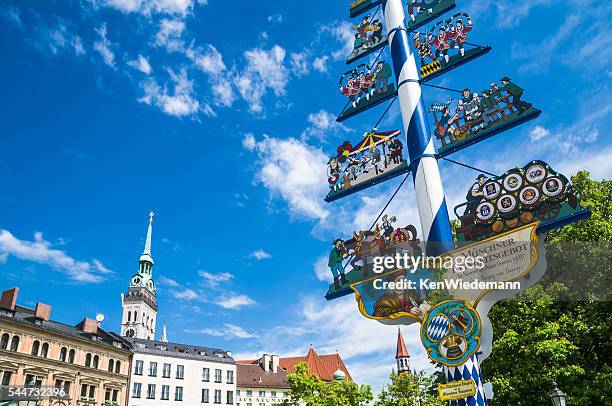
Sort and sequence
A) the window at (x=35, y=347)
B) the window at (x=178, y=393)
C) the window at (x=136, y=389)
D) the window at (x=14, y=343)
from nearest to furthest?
1. the window at (x=14, y=343)
2. the window at (x=35, y=347)
3. the window at (x=136, y=389)
4. the window at (x=178, y=393)

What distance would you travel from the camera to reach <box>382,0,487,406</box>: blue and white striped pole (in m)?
13.1

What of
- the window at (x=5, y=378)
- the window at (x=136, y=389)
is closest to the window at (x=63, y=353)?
the window at (x=5, y=378)

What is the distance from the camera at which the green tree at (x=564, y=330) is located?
60.3ft

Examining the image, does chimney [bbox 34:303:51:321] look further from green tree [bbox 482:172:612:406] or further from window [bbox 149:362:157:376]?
green tree [bbox 482:172:612:406]

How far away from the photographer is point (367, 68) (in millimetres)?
19828

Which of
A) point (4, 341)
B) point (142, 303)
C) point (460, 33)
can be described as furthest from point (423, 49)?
point (142, 303)

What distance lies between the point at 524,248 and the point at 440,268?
2421 millimetres

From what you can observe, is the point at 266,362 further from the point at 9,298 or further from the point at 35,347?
the point at 9,298

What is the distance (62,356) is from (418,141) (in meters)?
47.6

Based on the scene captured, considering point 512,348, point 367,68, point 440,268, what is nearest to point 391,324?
point 440,268

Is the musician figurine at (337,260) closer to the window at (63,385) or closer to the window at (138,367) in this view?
the window at (63,385)

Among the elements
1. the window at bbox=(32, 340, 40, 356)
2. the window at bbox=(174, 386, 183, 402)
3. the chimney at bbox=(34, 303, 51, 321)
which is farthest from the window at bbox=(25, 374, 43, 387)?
the window at bbox=(174, 386, 183, 402)

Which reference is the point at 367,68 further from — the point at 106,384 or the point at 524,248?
the point at 106,384

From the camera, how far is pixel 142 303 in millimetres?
→ 123750
